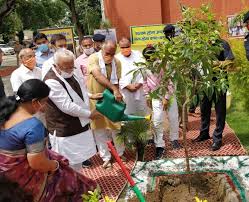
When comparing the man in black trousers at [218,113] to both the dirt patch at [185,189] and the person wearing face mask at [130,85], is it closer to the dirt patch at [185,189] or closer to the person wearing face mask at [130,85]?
the person wearing face mask at [130,85]

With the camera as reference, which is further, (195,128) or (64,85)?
(195,128)

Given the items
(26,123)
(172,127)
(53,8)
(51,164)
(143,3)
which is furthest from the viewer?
(53,8)

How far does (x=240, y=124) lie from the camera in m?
6.46

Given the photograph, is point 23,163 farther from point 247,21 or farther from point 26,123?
point 247,21

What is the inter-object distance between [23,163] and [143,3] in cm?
1169

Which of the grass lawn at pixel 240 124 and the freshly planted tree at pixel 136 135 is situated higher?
the freshly planted tree at pixel 136 135

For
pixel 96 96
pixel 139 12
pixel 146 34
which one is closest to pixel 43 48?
pixel 96 96

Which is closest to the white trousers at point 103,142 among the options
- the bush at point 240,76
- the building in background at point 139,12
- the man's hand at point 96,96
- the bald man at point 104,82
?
the bald man at point 104,82

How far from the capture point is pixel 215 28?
11.2ft

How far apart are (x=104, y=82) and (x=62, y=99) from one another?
1.10 meters

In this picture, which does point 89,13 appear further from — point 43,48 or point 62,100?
point 62,100

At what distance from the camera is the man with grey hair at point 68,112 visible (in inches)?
154

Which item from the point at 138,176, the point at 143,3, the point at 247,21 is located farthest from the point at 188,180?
the point at 143,3

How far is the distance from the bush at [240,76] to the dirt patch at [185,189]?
194cm
